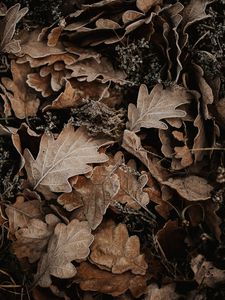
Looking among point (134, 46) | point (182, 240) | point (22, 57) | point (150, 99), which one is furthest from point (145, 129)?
point (22, 57)

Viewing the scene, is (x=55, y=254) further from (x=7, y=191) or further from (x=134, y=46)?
(x=134, y=46)

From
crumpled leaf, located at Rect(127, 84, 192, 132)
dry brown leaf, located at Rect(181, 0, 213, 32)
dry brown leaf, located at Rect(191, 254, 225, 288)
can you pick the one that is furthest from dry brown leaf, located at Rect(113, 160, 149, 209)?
dry brown leaf, located at Rect(181, 0, 213, 32)

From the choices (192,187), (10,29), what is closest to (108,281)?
(192,187)

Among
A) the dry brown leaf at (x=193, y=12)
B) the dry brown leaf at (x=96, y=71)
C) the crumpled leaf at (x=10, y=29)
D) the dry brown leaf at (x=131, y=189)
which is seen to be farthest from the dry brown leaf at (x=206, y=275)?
the crumpled leaf at (x=10, y=29)

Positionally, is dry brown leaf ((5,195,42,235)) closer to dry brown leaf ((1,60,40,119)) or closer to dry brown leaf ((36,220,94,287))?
dry brown leaf ((36,220,94,287))

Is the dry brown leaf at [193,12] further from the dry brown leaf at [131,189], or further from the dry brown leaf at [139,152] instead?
the dry brown leaf at [131,189]

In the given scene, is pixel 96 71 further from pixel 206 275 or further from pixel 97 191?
pixel 206 275
